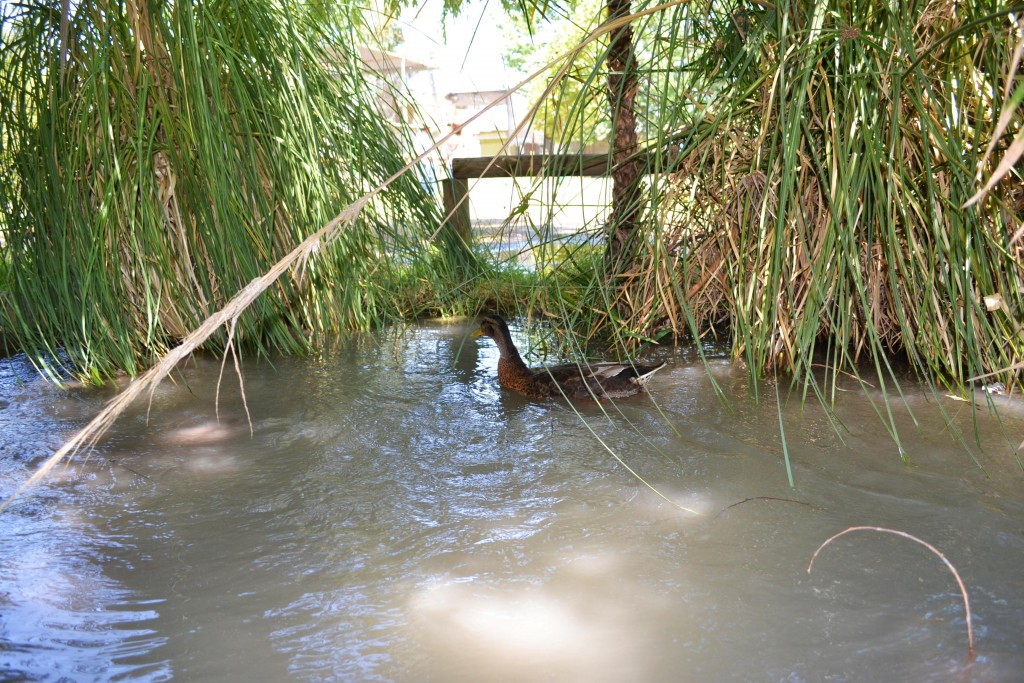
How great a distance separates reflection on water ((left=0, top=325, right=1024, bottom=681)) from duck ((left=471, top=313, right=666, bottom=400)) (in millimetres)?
130

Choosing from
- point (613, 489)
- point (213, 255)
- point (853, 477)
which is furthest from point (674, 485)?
point (213, 255)

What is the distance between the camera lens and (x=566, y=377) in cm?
414

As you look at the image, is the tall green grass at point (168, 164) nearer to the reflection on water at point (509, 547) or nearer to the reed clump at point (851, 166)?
the reflection on water at point (509, 547)

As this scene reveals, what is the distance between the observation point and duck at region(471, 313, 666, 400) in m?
4.08

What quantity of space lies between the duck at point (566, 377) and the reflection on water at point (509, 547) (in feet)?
0.43

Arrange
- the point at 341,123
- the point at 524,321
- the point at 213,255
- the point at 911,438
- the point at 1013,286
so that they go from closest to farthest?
the point at 1013,286 < the point at 911,438 < the point at 213,255 < the point at 341,123 < the point at 524,321

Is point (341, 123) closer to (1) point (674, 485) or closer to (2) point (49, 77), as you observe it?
(2) point (49, 77)

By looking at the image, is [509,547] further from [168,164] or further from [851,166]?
[168,164]

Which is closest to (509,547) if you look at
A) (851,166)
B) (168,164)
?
(851,166)

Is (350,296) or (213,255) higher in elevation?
(213,255)

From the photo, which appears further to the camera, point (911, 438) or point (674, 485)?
point (911, 438)

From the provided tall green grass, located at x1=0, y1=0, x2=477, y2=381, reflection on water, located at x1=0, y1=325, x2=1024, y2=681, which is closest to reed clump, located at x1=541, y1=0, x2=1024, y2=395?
reflection on water, located at x1=0, y1=325, x2=1024, y2=681

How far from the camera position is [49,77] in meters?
4.10

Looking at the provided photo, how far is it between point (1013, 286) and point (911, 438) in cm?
78
